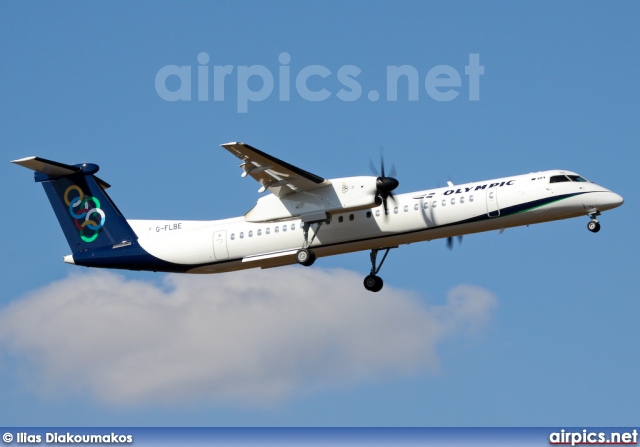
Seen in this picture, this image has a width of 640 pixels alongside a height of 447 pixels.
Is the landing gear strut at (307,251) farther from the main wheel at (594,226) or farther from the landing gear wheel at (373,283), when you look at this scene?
the main wheel at (594,226)

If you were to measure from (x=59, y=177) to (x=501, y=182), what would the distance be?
522 inches

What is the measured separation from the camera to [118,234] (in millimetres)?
33438

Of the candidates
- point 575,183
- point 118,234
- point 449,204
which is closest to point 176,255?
point 118,234

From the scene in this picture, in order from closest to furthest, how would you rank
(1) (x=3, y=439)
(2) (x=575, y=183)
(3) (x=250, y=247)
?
(1) (x=3, y=439), (2) (x=575, y=183), (3) (x=250, y=247)

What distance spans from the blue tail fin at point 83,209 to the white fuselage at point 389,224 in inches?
30.9

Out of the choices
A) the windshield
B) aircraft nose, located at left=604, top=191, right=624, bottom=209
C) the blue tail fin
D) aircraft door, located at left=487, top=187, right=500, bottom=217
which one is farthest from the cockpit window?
the blue tail fin

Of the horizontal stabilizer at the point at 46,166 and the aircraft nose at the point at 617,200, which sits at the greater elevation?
the horizontal stabilizer at the point at 46,166

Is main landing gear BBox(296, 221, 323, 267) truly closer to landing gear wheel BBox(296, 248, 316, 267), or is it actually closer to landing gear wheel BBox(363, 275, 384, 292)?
landing gear wheel BBox(296, 248, 316, 267)

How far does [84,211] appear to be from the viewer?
33719 mm

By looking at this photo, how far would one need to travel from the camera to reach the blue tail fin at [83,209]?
3341cm

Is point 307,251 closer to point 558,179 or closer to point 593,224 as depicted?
point 558,179

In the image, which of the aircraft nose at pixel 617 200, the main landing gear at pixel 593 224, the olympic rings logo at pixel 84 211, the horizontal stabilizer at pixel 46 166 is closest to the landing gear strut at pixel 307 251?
the olympic rings logo at pixel 84 211

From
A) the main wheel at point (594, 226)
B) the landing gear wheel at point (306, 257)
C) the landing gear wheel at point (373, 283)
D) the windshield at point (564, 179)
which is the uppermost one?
the windshield at point (564, 179)

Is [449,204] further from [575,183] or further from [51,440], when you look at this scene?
[51,440]
